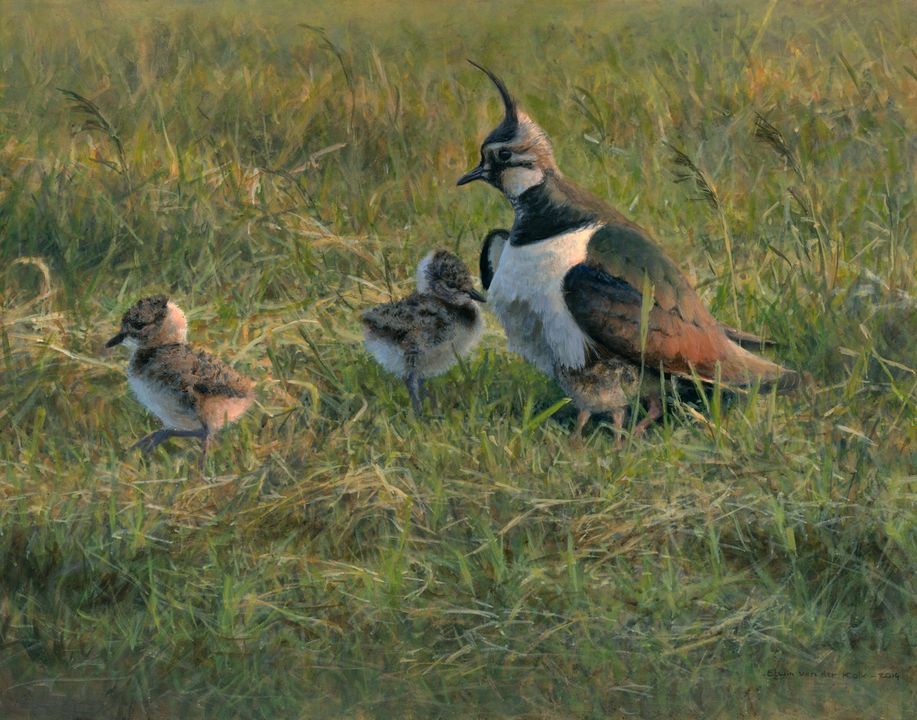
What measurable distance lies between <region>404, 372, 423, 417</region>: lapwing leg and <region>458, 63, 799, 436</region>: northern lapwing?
1.26 feet

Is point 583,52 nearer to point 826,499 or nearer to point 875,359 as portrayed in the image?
point 875,359

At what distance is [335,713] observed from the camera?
152 inches

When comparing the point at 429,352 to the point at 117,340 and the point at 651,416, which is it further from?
the point at 117,340

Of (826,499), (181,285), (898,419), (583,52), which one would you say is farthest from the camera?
(583,52)

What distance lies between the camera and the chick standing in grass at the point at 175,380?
5117mm

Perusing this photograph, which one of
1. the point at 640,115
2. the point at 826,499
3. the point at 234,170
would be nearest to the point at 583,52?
the point at 640,115

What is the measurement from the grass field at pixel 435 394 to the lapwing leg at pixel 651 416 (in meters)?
0.10

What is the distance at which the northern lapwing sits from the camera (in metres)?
5.10

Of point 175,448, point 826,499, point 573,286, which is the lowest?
point 175,448

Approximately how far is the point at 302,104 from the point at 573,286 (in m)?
3.20

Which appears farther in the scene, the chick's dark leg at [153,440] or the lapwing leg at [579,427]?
the chick's dark leg at [153,440]

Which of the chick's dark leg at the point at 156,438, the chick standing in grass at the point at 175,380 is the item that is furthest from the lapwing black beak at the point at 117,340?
the chick's dark leg at the point at 156,438
